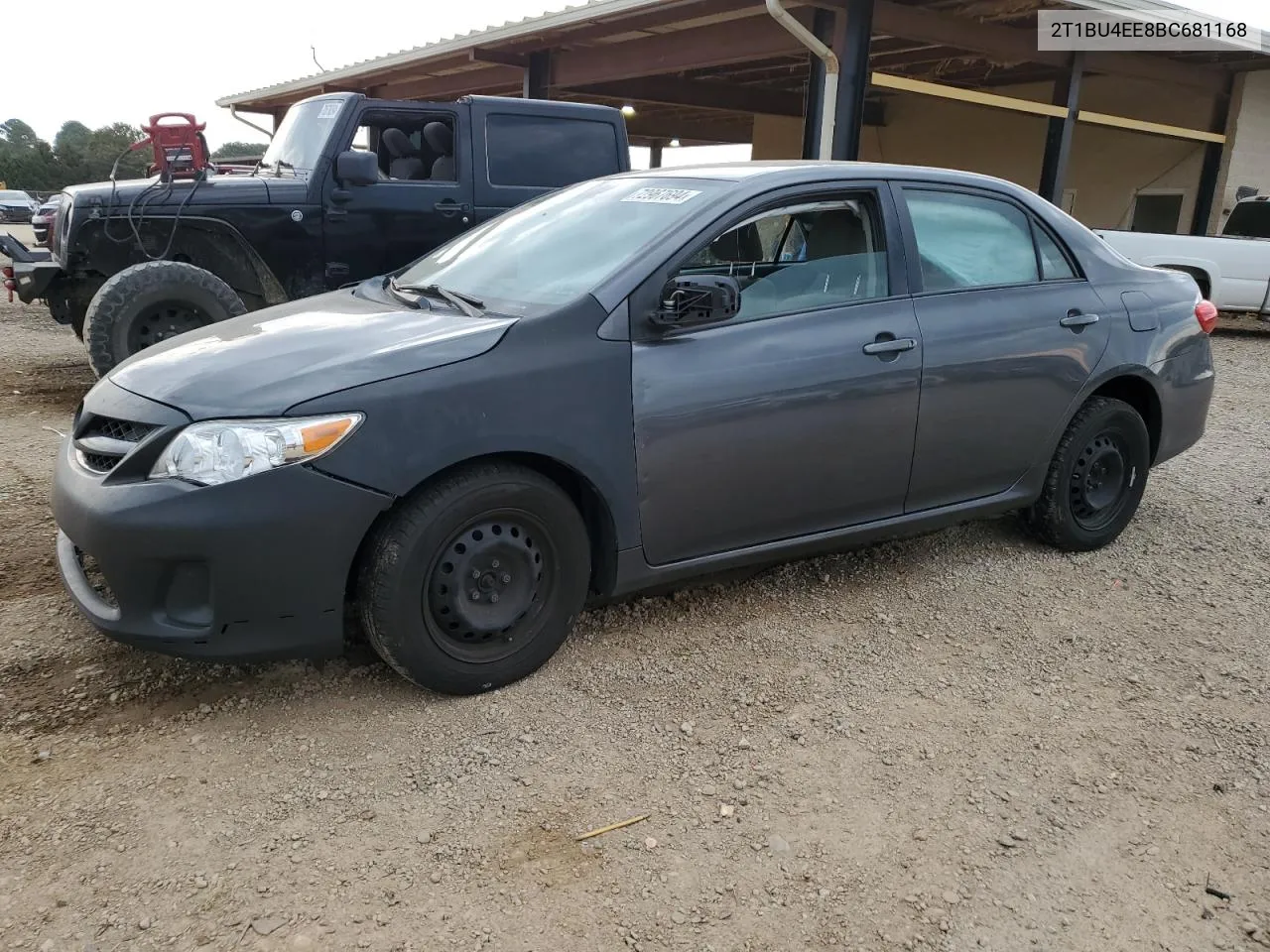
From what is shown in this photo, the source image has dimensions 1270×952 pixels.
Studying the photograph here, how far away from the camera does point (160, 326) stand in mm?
5945

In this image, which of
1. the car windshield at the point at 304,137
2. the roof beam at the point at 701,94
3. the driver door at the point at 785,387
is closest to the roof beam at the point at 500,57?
the roof beam at the point at 701,94

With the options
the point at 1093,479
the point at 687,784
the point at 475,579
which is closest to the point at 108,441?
the point at 475,579

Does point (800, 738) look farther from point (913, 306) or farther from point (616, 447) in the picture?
point (913, 306)

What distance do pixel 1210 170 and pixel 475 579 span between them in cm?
1532

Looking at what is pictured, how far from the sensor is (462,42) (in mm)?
12523

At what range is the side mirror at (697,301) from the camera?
3.00 meters

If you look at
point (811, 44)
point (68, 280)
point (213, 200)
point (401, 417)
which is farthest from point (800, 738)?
point (811, 44)

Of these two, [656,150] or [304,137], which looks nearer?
[304,137]

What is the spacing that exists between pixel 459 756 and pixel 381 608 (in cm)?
46

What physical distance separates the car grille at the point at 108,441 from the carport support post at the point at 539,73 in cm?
1109

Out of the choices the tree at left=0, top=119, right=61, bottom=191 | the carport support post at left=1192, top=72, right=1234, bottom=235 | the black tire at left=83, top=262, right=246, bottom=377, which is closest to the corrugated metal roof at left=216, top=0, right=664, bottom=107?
the black tire at left=83, top=262, right=246, bottom=377

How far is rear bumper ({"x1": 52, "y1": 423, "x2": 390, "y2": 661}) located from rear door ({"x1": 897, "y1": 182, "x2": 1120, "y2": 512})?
7.08 ft

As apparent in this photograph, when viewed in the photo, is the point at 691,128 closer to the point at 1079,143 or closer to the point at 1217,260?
the point at 1079,143

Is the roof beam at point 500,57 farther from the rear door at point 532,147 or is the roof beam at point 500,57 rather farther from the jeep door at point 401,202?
the jeep door at point 401,202
